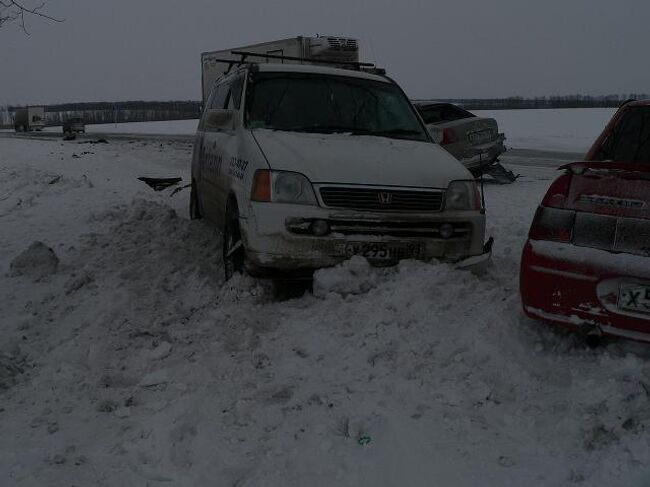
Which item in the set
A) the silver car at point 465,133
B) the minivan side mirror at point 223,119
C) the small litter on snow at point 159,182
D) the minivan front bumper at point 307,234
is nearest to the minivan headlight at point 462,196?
the minivan front bumper at point 307,234

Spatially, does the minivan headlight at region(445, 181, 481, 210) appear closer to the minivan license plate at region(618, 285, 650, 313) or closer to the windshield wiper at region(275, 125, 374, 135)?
the windshield wiper at region(275, 125, 374, 135)

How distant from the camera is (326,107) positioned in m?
5.48

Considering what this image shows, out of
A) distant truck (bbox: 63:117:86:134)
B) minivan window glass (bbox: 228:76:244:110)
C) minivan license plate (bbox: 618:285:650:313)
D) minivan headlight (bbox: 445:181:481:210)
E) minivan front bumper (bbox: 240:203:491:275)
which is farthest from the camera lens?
distant truck (bbox: 63:117:86:134)

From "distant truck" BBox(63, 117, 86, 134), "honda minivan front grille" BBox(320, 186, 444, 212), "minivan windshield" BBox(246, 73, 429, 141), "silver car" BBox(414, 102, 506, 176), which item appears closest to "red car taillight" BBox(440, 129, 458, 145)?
"silver car" BBox(414, 102, 506, 176)

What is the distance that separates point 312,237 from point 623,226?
2.03 m

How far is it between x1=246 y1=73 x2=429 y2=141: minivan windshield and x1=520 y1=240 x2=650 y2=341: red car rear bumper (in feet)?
8.01

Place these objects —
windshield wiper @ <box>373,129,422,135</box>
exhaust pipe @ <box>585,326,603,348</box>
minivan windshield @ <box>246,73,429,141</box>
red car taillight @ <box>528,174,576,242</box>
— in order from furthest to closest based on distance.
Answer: windshield wiper @ <box>373,129,422,135</box>, minivan windshield @ <box>246,73,429,141</box>, red car taillight @ <box>528,174,576,242</box>, exhaust pipe @ <box>585,326,603,348</box>

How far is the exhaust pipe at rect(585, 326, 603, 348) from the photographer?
10.1ft

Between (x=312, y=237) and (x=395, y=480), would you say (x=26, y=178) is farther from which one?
(x=395, y=480)

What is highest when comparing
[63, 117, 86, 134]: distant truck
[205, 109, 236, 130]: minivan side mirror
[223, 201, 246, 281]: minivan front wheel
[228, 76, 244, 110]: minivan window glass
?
[63, 117, 86, 134]: distant truck

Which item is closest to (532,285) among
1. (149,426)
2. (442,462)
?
(442,462)

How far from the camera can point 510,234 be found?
695 centimetres

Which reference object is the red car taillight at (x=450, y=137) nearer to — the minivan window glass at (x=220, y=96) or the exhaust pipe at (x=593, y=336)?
the minivan window glass at (x=220, y=96)

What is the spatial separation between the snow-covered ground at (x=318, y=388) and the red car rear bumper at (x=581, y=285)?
0.19 m
